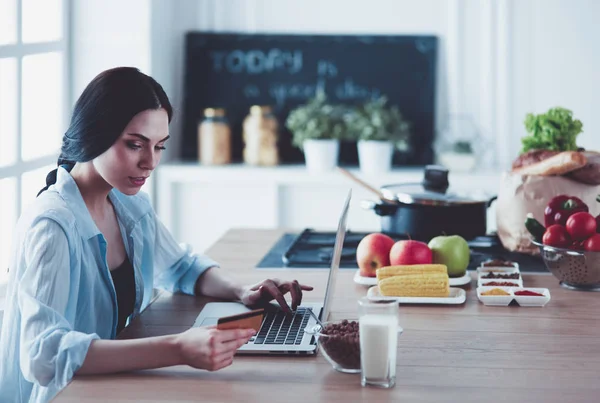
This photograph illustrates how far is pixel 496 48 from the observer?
4.33 m

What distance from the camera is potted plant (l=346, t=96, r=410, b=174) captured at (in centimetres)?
416

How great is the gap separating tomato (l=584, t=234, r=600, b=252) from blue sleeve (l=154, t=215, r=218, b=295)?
90cm

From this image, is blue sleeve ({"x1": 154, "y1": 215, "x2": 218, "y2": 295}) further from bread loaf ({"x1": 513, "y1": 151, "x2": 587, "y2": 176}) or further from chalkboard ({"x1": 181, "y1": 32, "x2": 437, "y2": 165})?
chalkboard ({"x1": 181, "y1": 32, "x2": 437, "y2": 165})

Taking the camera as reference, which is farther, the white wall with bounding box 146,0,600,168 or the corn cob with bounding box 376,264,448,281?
the white wall with bounding box 146,0,600,168

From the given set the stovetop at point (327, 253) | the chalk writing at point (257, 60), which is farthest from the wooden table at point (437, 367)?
the chalk writing at point (257, 60)

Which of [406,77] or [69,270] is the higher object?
[406,77]

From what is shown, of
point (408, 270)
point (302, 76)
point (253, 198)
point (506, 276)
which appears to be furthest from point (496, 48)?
point (408, 270)

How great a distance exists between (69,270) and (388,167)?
8.79 feet

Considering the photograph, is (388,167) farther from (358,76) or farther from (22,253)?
(22,253)

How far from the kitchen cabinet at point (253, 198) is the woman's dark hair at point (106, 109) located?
7.62 feet

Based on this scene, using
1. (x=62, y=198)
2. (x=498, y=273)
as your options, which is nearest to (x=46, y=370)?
(x=62, y=198)

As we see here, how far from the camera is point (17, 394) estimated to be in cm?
182

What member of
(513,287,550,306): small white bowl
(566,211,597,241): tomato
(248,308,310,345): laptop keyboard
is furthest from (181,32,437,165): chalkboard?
(248,308,310,345): laptop keyboard

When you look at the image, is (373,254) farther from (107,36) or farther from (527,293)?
(107,36)
